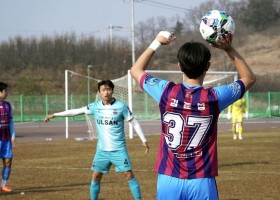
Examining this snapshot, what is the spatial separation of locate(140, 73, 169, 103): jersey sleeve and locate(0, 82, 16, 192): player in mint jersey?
8034 millimetres

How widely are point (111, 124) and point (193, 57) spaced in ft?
19.2

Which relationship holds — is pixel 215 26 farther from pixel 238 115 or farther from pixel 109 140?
pixel 238 115

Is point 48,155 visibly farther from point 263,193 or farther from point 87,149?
point 263,193

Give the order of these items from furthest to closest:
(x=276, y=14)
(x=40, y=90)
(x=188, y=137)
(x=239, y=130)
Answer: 1. (x=276, y=14)
2. (x=40, y=90)
3. (x=239, y=130)
4. (x=188, y=137)

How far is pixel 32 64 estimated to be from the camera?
85000 mm

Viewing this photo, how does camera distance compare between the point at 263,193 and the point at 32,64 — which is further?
the point at 32,64

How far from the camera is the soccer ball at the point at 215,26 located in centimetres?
540

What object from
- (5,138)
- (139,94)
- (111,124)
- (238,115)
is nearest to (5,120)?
(5,138)

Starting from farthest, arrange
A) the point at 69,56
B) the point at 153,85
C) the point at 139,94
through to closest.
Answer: the point at 69,56 < the point at 139,94 < the point at 153,85

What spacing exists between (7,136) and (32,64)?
72.9 m

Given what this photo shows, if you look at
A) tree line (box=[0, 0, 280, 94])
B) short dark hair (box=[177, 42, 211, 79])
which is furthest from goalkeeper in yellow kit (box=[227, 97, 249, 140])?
tree line (box=[0, 0, 280, 94])

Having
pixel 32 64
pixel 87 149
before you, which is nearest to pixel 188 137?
pixel 87 149

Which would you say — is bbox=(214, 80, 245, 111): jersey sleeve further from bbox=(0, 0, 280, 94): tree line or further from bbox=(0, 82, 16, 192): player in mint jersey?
bbox=(0, 0, 280, 94): tree line

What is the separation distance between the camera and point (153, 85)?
542cm
